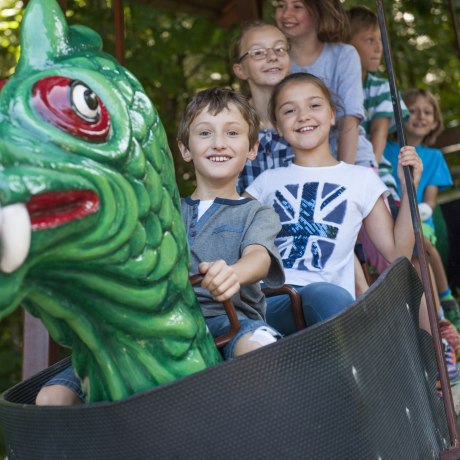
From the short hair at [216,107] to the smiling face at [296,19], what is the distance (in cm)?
114

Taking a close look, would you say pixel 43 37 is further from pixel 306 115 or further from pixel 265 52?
pixel 265 52

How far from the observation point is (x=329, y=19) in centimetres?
319

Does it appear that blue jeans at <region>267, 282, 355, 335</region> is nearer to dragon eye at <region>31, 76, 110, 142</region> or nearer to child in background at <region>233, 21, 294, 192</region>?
dragon eye at <region>31, 76, 110, 142</region>

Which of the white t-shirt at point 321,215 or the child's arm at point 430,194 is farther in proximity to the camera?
Answer: the child's arm at point 430,194

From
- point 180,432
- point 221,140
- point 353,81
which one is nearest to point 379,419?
point 180,432

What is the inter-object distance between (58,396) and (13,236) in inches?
24.5

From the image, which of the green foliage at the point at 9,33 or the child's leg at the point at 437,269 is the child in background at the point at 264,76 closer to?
the child's leg at the point at 437,269

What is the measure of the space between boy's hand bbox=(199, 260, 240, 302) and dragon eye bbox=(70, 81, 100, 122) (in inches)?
15.6

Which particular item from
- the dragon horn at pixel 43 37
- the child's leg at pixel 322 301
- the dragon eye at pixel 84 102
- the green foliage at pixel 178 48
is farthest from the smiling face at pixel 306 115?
the green foliage at pixel 178 48

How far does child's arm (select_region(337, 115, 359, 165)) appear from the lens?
3.03 m

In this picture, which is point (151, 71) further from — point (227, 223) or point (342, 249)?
point (227, 223)

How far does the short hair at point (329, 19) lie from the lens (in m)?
3.19

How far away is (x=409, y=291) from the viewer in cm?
186

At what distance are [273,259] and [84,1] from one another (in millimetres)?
3601
